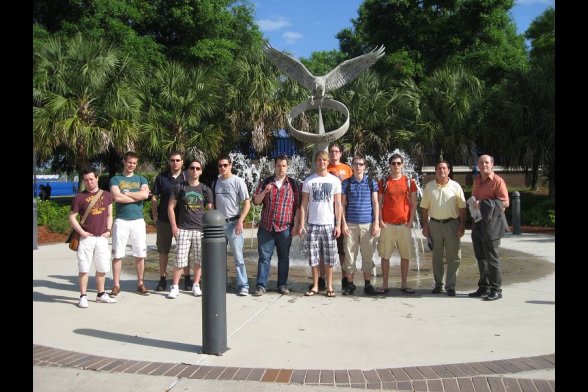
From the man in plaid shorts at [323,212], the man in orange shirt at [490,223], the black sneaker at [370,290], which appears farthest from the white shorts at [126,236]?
the man in orange shirt at [490,223]

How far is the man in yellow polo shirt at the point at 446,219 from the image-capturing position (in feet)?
22.2

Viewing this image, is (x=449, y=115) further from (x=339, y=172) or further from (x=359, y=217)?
(x=359, y=217)

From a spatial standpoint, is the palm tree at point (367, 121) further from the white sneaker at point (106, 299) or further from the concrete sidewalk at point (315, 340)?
the white sneaker at point (106, 299)

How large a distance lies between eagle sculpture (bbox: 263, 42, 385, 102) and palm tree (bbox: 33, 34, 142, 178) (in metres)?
8.14

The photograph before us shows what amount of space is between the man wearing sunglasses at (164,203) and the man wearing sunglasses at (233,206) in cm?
50

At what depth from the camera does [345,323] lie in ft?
18.3

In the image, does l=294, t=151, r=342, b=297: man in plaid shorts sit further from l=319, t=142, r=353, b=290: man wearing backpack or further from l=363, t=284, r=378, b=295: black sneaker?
l=363, t=284, r=378, b=295: black sneaker

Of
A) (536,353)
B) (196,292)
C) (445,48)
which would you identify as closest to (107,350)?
(196,292)

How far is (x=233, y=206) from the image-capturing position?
22.9 ft

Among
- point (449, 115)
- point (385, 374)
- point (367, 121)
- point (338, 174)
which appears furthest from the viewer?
point (367, 121)

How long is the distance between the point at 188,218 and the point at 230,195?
575 millimetres

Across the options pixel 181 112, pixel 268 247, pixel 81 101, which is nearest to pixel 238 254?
pixel 268 247

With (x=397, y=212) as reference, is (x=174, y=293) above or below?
below
